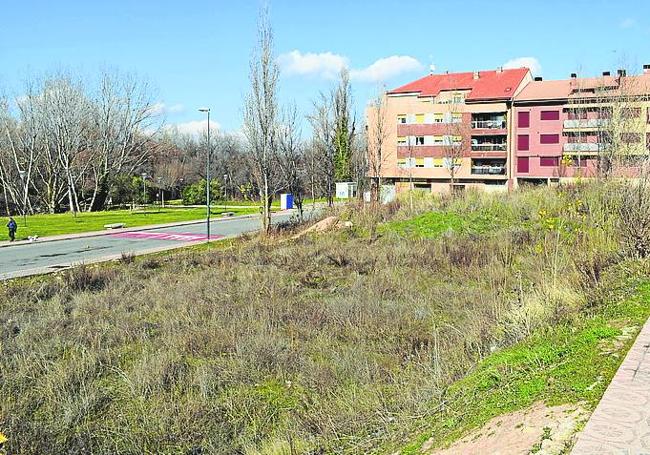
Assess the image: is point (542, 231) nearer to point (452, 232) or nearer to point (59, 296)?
point (452, 232)

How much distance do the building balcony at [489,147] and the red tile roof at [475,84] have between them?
3829 mm

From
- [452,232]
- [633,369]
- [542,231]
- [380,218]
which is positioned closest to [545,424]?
[633,369]

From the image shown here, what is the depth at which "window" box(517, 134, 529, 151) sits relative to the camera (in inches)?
1830

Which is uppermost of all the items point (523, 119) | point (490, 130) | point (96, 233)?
point (523, 119)

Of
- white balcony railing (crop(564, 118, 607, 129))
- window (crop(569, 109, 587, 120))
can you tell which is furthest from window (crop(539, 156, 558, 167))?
window (crop(569, 109, 587, 120))

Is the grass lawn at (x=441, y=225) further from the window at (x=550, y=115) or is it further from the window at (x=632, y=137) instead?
the window at (x=550, y=115)

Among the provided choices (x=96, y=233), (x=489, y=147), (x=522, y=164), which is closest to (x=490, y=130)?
(x=489, y=147)

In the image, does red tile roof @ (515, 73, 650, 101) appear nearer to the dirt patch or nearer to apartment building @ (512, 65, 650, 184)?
apartment building @ (512, 65, 650, 184)

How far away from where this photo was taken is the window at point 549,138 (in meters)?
45.4

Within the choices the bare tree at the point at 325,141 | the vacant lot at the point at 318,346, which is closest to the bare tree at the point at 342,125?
the bare tree at the point at 325,141

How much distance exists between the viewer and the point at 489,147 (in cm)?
4772

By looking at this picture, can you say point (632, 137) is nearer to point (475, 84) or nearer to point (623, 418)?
point (475, 84)

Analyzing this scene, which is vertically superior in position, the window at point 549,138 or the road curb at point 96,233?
the window at point 549,138

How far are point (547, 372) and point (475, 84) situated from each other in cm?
4883
